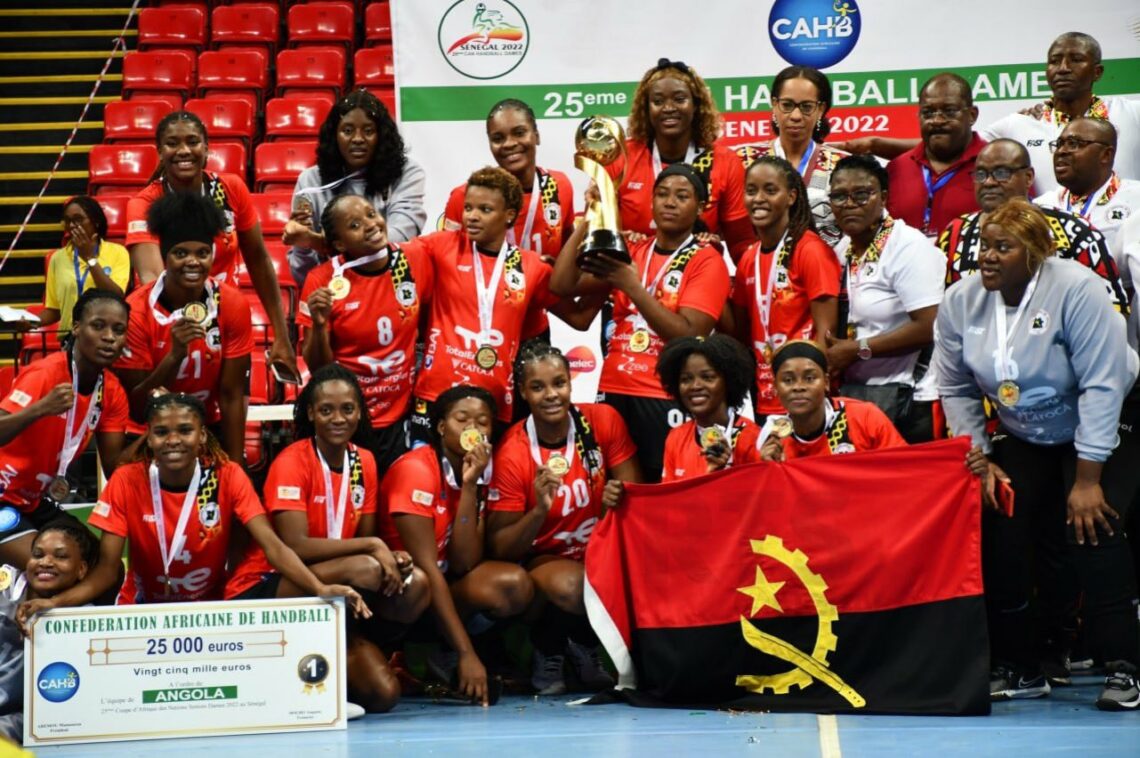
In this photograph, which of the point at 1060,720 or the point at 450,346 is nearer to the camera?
the point at 1060,720

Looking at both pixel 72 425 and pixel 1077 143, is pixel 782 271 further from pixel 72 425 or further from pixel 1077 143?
pixel 72 425

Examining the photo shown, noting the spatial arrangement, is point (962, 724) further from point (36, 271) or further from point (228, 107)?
point (36, 271)

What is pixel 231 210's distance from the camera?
6762mm

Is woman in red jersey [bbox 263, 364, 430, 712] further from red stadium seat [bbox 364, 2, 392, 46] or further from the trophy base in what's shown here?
red stadium seat [bbox 364, 2, 392, 46]

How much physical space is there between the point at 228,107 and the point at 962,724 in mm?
8330

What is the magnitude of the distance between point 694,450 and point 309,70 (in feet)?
23.5

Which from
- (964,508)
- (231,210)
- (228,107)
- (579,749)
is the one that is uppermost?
(228,107)

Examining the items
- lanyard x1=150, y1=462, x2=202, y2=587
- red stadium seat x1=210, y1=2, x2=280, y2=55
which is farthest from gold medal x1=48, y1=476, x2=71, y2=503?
red stadium seat x1=210, y1=2, x2=280, y2=55

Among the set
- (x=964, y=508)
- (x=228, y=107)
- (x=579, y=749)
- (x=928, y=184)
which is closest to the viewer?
(x=579, y=749)

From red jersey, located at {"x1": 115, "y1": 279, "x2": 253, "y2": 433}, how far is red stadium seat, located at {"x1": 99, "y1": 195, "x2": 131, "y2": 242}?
4.73m

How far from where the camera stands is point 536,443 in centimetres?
617

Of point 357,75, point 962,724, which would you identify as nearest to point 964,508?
point 962,724

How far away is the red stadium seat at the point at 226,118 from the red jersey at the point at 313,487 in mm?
6070

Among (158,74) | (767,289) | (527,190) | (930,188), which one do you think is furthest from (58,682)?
(158,74)
